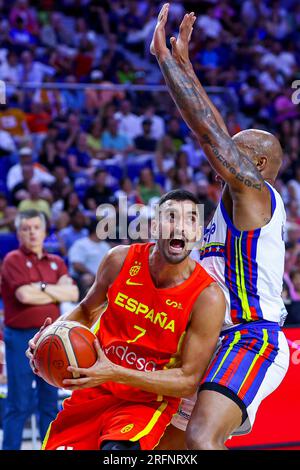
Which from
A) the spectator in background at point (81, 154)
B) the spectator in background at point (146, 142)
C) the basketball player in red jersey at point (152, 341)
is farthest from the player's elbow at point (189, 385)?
the spectator in background at point (146, 142)

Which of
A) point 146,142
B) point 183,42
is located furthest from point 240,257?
point 146,142

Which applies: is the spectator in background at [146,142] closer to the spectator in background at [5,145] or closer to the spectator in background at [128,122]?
the spectator in background at [128,122]

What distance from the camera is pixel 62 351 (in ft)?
12.6

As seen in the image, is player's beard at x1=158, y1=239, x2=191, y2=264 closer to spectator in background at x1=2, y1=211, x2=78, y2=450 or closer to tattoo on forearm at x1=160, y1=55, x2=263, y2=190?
tattoo on forearm at x1=160, y1=55, x2=263, y2=190

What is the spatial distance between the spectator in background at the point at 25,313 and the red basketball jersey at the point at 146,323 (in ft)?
8.87

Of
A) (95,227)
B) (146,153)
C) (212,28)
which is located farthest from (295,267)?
(212,28)

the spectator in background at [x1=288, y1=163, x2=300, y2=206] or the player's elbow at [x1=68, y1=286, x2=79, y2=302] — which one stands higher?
the spectator in background at [x1=288, y1=163, x2=300, y2=206]

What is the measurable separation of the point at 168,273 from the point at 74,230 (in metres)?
6.23

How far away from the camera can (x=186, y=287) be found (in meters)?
4.09

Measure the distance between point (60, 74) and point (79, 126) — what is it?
1.63 meters

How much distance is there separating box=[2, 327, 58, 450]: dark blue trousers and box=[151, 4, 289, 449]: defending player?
2610 mm

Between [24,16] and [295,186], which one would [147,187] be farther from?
[24,16]

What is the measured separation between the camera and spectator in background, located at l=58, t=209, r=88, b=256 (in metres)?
10.2

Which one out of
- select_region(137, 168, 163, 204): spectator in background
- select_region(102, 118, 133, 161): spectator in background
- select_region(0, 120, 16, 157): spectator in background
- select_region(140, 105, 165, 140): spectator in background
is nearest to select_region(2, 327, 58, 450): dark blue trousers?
select_region(137, 168, 163, 204): spectator in background
